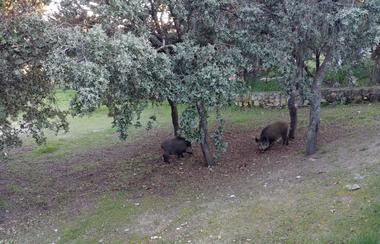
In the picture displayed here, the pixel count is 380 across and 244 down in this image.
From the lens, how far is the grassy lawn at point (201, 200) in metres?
7.05

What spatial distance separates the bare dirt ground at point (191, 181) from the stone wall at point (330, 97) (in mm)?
3996

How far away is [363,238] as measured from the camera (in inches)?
241

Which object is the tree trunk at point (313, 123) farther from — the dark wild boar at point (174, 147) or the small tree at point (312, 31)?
the dark wild boar at point (174, 147)

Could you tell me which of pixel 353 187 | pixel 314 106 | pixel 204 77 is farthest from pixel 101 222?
pixel 314 106

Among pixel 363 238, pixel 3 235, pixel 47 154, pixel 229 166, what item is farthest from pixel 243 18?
pixel 47 154

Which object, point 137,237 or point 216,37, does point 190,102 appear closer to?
point 216,37

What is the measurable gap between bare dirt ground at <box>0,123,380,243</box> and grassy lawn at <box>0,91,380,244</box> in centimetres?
2

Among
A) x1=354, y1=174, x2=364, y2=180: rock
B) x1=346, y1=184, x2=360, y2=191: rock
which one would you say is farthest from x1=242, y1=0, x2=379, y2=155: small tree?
x1=346, y1=184, x2=360, y2=191: rock

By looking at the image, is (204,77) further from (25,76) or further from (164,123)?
(164,123)

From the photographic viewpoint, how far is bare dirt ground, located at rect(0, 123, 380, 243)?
8.01 meters

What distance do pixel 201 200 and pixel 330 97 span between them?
9.77m

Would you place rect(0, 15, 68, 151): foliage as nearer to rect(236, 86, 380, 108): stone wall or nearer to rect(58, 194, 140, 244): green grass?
rect(58, 194, 140, 244): green grass

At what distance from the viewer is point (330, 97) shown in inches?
673

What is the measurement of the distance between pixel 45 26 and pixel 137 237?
13.5ft
